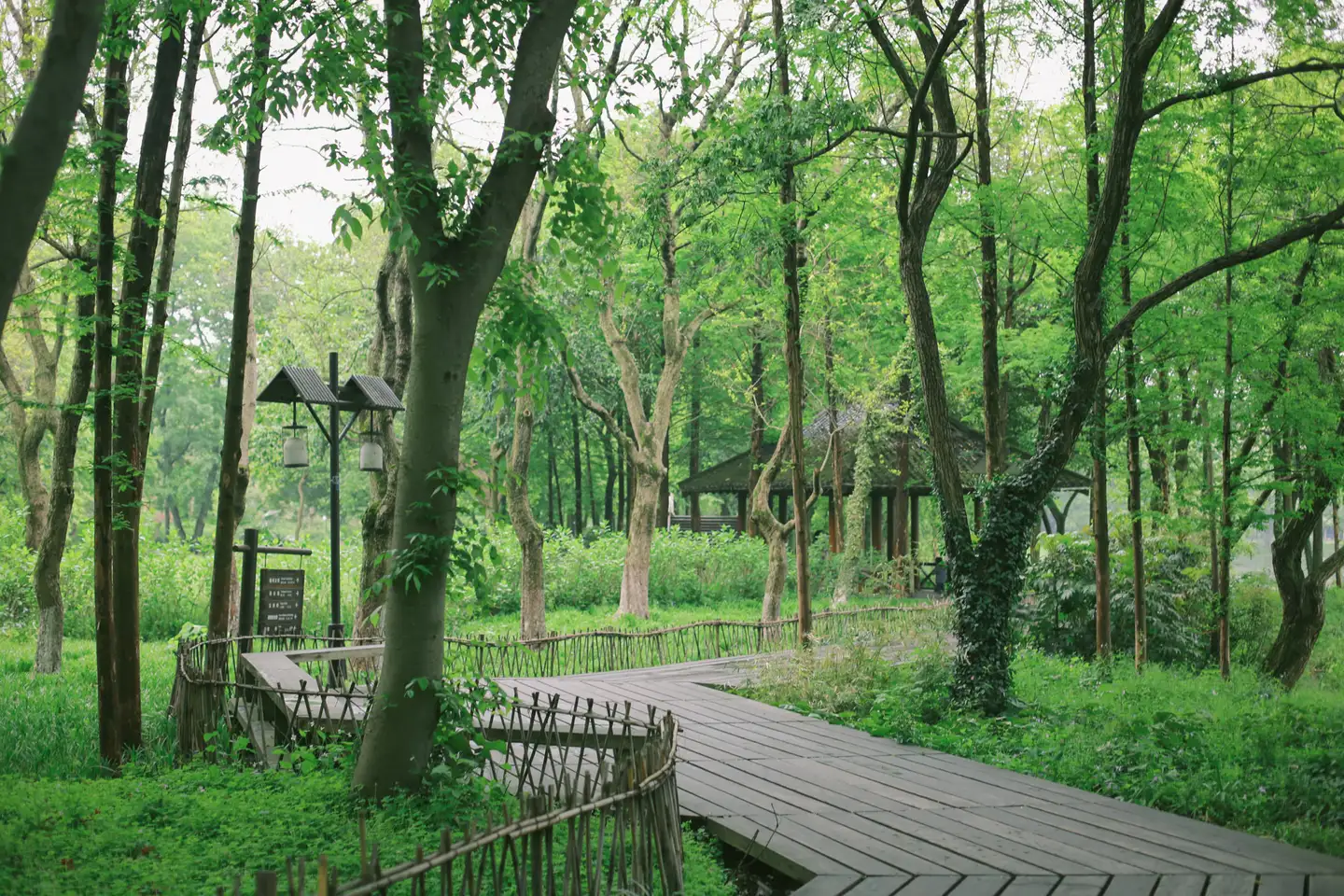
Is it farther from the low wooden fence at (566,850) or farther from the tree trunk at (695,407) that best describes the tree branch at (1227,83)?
the tree trunk at (695,407)

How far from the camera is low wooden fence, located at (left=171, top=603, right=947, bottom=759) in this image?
7858mm

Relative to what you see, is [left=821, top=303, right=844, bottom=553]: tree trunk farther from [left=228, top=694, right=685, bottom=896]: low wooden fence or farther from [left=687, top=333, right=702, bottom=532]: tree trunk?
[left=228, top=694, right=685, bottom=896]: low wooden fence

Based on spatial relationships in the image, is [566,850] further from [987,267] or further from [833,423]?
[833,423]

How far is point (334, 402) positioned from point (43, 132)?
31.3 ft

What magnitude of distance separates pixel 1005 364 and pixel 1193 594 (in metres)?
5.33

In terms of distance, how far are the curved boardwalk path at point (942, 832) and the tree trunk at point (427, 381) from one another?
1862mm

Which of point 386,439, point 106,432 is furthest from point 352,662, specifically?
point 106,432

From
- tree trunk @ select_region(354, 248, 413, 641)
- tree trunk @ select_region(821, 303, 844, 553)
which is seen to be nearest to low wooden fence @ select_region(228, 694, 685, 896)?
tree trunk @ select_region(354, 248, 413, 641)

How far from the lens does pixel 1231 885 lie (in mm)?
5230

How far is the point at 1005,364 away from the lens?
19.7 m

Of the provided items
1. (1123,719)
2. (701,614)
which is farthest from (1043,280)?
(1123,719)

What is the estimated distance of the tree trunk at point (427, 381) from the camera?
601 centimetres

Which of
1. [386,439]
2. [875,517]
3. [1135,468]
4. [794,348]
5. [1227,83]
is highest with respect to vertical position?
[1227,83]

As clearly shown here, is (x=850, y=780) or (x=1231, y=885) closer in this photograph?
(x=1231, y=885)
